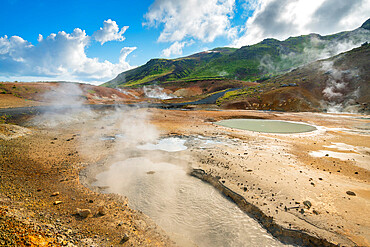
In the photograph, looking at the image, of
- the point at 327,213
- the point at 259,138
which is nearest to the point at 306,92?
the point at 259,138

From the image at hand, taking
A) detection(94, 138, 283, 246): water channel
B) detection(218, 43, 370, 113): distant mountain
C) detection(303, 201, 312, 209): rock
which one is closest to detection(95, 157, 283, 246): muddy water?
detection(94, 138, 283, 246): water channel

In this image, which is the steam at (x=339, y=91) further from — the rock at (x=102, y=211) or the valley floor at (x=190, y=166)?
the rock at (x=102, y=211)

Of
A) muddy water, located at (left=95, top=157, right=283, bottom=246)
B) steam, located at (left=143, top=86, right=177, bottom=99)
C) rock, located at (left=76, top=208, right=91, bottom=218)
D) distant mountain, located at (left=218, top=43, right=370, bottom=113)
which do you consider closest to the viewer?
muddy water, located at (left=95, top=157, right=283, bottom=246)

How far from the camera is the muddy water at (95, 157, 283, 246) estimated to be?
18.9 feet

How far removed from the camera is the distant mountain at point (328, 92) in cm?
3588

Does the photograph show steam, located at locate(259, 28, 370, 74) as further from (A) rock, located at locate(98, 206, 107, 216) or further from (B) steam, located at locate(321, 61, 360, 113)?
(A) rock, located at locate(98, 206, 107, 216)

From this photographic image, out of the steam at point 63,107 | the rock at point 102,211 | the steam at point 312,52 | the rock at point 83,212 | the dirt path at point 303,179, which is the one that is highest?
the steam at point 312,52

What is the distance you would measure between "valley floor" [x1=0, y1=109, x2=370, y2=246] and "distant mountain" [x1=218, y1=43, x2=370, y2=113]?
83.9 feet

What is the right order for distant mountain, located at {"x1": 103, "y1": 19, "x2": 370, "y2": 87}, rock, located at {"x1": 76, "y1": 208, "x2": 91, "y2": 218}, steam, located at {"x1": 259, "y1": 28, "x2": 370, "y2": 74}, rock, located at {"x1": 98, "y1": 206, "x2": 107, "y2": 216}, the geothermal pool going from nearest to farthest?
rock, located at {"x1": 76, "y1": 208, "x2": 91, "y2": 218} → rock, located at {"x1": 98, "y1": 206, "x2": 107, "y2": 216} → the geothermal pool → steam, located at {"x1": 259, "y1": 28, "x2": 370, "y2": 74} → distant mountain, located at {"x1": 103, "y1": 19, "x2": 370, "y2": 87}

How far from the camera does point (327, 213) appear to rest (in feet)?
21.2

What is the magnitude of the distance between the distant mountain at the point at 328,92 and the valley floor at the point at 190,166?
83.9 feet

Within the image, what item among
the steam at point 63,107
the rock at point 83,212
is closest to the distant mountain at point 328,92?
the steam at point 63,107

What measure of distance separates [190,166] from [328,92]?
45150mm

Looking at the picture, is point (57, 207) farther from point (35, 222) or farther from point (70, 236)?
point (70, 236)
